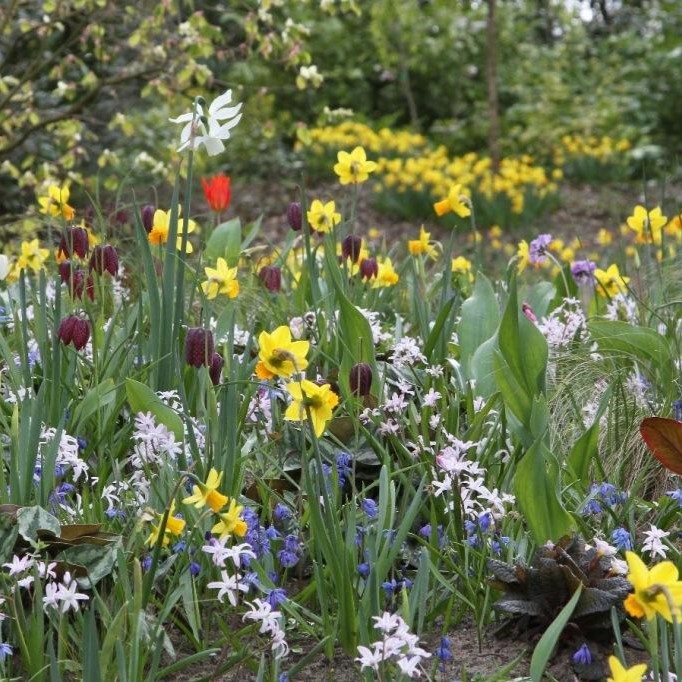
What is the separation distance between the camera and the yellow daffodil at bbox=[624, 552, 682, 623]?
4.08 ft

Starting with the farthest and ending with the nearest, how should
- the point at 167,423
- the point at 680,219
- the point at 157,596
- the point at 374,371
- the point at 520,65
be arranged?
the point at 520,65 → the point at 680,219 → the point at 374,371 → the point at 167,423 → the point at 157,596

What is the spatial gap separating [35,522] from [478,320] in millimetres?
1362

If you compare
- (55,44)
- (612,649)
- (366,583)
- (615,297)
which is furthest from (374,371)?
(55,44)

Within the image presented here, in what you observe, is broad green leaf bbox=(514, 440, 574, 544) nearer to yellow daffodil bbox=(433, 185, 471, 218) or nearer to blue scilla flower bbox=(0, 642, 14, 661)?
blue scilla flower bbox=(0, 642, 14, 661)

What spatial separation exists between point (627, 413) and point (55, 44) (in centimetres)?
587

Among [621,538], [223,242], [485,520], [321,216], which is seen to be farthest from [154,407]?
[223,242]

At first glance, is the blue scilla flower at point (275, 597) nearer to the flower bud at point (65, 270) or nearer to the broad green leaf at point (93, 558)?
the broad green leaf at point (93, 558)

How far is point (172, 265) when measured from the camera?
7.16ft

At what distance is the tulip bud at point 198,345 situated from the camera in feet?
6.06

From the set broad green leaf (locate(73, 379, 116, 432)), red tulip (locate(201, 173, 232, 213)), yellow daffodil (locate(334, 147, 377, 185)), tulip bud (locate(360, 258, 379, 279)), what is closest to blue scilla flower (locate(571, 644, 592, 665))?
broad green leaf (locate(73, 379, 116, 432))

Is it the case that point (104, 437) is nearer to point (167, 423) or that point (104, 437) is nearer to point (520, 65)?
point (167, 423)

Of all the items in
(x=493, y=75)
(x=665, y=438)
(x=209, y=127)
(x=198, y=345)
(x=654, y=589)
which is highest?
(x=209, y=127)

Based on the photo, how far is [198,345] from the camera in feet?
6.07

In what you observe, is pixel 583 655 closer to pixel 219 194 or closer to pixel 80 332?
pixel 80 332
